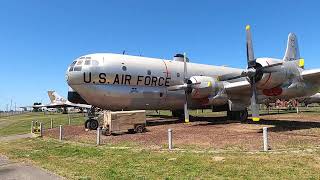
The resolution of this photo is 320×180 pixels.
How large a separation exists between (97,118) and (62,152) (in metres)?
12.3

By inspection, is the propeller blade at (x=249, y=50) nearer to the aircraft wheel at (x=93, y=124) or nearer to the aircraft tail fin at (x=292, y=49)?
the aircraft tail fin at (x=292, y=49)

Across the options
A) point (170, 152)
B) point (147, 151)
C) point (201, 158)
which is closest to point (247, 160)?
point (201, 158)

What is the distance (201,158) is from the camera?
12.8 m

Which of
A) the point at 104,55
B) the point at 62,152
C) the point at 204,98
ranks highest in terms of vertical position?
the point at 104,55

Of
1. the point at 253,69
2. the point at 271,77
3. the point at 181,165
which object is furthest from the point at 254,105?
the point at 181,165

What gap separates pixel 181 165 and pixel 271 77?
12562 millimetres

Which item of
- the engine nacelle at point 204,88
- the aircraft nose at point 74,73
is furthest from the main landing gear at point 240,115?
the aircraft nose at point 74,73

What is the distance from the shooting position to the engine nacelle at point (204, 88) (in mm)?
28562

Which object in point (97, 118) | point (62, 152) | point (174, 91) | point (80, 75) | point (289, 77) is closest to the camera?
point (62, 152)

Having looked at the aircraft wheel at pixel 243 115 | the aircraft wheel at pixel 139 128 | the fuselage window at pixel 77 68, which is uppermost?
the fuselage window at pixel 77 68

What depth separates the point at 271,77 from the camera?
2177 centimetres

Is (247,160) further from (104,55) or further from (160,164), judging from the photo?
(104,55)

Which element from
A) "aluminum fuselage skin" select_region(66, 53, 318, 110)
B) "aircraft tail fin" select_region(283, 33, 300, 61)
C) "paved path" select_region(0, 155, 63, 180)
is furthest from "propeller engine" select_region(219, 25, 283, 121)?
"paved path" select_region(0, 155, 63, 180)

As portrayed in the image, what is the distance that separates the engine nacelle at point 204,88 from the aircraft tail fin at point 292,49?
6337 millimetres
